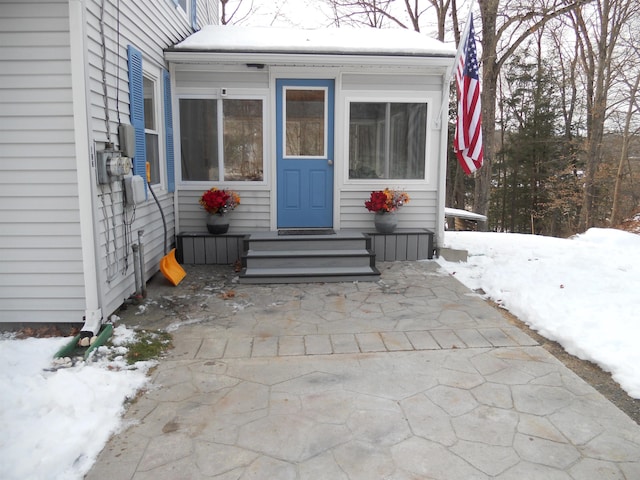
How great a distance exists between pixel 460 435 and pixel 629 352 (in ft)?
5.46

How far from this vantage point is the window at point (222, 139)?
248 inches

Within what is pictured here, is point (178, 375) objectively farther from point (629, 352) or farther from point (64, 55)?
point (629, 352)

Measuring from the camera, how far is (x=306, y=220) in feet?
21.6

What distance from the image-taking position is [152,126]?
565 cm

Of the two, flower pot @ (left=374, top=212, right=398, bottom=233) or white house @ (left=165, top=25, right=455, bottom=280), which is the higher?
white house @ (left=165, top=25, right=455, bottom=280)

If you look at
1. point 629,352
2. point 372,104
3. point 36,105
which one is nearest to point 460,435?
point 629,352

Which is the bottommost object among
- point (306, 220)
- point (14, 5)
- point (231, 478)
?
point (231, 478)

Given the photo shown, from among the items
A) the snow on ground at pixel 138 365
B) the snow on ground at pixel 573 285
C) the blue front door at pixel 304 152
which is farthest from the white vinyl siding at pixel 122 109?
the snow on ground at pixel 573 285

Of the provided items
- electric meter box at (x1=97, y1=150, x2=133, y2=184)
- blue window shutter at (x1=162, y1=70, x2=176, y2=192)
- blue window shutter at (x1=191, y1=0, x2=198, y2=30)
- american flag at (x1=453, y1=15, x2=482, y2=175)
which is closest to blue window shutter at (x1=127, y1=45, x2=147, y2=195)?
electric meter box at (x1=97, y1=150, x2=133, y2=184)

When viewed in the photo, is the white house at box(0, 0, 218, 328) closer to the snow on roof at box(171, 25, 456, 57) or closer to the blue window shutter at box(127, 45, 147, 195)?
the blue window shutter at box(127, 45, 147, 195)

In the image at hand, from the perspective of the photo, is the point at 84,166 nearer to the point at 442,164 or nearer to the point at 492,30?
the point at 442,164

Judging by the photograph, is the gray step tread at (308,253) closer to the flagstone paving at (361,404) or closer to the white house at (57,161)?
the flagstone paving at (361,404)

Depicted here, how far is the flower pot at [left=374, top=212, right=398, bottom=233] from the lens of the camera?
632cm

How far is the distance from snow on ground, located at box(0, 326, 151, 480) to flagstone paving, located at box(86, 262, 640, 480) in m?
0.11
